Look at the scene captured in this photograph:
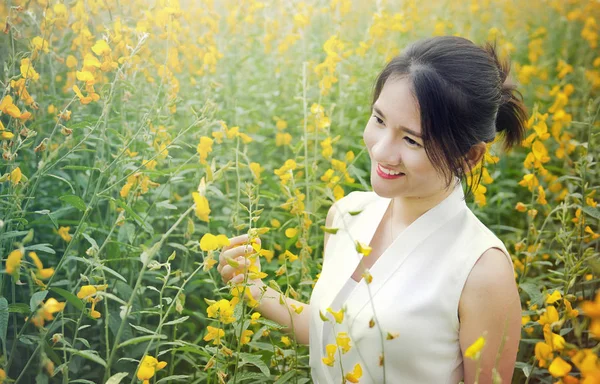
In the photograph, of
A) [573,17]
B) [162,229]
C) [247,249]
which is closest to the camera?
[247,249]

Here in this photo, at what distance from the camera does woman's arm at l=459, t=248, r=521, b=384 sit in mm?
1420

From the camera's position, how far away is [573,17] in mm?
4766

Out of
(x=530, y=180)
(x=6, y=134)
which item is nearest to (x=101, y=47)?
(x=6, y=134)

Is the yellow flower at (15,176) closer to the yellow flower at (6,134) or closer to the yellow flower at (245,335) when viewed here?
the yellow flower at (6,134)

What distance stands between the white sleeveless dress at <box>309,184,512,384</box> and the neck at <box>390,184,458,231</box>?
0.08ft

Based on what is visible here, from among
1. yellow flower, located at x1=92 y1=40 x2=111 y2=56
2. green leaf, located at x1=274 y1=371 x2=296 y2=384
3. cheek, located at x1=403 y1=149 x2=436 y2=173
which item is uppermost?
yellow flower, located at x1=92 y1=40 x2=111 y2=56

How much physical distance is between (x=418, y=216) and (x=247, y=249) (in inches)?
19.6

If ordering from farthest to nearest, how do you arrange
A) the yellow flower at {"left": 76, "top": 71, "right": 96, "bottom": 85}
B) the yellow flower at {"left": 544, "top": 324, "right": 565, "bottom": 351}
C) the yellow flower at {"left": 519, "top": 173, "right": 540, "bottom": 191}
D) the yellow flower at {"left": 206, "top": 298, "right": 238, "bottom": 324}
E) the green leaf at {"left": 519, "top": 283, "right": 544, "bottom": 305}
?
the yellow flower at {"left": 519, "top": 173, "right": 540, "bottom": 191} → the green leaf at {"left": 519, "top": 283, "right": 544, "bottom": 305} → the yellow flower at {"left": 76, "top": 71, "right": 96, "bottom": 85} → the yellow flower at {"left": 206, "top": 298, "right": 238, "bottom": 324} → the yellow flower at {"left": 544, "top": 324, "right": 565, "bottom": 351}

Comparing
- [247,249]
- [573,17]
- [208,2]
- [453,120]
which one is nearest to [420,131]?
[453,120]

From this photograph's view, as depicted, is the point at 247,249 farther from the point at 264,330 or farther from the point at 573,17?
the point at 573,17

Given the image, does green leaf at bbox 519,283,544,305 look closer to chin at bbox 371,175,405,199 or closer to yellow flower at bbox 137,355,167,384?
chin at bbox 371,175,405,199

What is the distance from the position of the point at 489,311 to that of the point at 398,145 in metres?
0.43

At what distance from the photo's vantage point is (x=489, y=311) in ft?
4.65

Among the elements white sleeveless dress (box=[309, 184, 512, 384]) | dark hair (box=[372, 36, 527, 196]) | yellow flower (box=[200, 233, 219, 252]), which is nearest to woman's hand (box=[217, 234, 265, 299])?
yellow flower (box=[200, 233, 219, 252])
